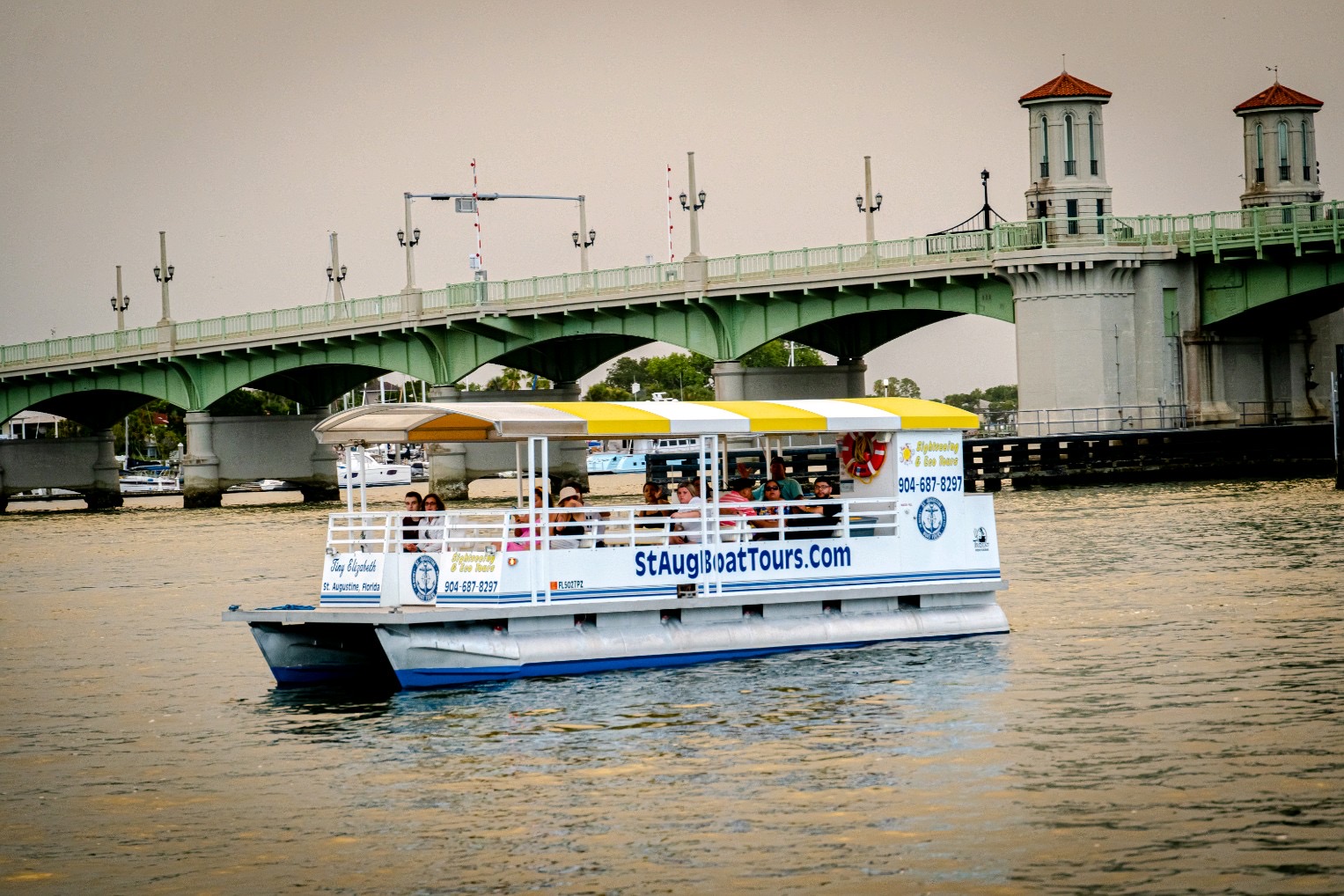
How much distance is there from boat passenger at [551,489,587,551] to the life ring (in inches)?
168

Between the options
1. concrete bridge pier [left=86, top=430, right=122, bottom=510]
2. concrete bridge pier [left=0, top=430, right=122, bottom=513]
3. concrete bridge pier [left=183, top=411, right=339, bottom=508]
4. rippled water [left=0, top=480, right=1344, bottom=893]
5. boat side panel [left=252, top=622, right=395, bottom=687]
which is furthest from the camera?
concrete bridge pier [left=86, top=430, right=122, bottom=510]

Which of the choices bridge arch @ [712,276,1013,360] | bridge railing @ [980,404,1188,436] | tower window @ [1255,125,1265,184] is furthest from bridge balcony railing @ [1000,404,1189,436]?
tower window @ [1255,125,1265,184]

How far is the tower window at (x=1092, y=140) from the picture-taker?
249ft

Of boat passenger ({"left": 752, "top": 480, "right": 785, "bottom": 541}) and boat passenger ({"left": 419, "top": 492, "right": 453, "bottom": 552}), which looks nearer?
boat passenger ({"left": 419, "top": 492, "right": 453, "bottom": 552})

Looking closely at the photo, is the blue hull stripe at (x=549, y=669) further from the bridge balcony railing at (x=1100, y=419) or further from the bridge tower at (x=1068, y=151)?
the bridge tower at (x=1068, y=151)

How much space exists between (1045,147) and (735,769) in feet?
200

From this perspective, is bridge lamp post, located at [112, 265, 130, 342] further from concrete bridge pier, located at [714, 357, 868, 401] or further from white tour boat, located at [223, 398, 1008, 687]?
white tour boat, located at [223, 398, 1008, 687]

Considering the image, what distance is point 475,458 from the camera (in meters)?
94.8

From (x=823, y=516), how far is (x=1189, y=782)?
29.0 feet

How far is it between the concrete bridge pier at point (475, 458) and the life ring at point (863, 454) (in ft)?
193

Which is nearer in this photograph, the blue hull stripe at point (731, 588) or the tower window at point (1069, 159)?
the blue hull stripe at point (731, 588)

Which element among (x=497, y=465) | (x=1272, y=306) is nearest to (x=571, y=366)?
(x=497, y=465)

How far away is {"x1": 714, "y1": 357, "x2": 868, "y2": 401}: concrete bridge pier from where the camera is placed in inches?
3095


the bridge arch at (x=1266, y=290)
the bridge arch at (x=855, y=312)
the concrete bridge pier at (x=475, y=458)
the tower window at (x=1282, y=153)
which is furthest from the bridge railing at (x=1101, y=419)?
the concrete bridge pier at (x=475, y=458)
